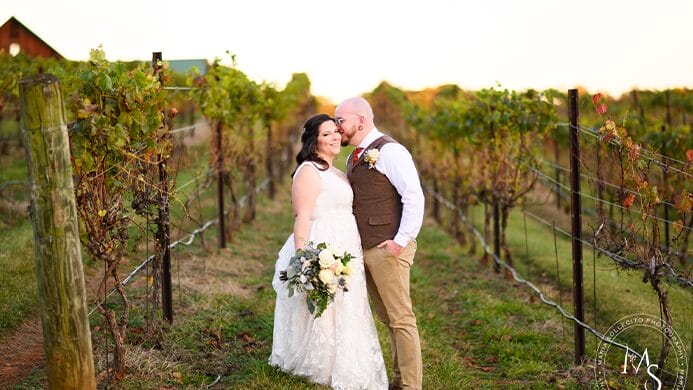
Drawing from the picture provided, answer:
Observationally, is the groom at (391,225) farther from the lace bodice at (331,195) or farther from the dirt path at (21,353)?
the dirt path at (21,353)

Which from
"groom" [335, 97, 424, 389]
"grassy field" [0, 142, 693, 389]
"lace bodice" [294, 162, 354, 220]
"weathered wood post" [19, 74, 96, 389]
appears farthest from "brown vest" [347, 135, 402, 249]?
"weathered wood post" [19, 74, 96, 389]

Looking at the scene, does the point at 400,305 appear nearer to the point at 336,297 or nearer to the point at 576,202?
the point at 336,297

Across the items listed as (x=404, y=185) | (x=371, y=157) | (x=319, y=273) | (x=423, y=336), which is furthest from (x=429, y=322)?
(x=319, y=273)

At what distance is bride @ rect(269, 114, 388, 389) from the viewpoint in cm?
491

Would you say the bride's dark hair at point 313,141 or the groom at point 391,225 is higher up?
the bride's dark hair at point 313,141

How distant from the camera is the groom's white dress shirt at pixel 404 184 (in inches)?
191

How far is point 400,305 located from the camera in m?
4.97

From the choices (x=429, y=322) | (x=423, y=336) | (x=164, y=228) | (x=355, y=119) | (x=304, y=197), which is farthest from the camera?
(x=429, y=322)

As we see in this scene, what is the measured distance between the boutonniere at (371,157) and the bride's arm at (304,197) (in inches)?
13.9

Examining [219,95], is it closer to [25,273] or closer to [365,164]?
[25,273]

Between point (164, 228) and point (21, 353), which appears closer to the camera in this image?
point (21, 353)

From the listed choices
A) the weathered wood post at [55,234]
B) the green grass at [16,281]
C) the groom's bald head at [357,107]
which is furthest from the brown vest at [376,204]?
the green grass at [16,281]

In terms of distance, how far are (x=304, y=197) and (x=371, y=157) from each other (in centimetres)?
52

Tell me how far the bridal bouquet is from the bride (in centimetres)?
26
